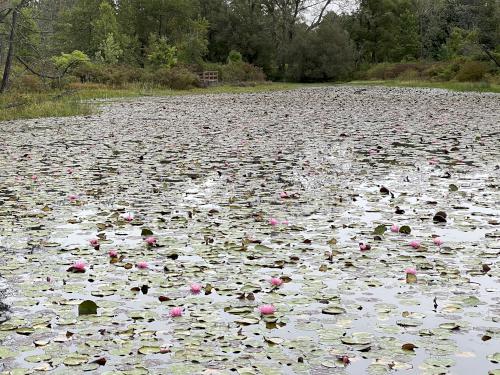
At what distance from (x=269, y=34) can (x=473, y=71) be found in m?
25.4

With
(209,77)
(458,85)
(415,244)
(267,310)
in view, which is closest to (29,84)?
(209,77)

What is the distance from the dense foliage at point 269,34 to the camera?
4788 cm

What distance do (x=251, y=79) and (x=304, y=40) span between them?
24.1ft

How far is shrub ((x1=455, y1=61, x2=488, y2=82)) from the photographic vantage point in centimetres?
3559

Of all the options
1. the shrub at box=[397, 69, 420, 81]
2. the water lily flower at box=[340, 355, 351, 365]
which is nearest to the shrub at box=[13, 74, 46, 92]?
the water lily flower at box=[340, 355, 351, 365]

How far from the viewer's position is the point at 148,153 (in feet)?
37.0

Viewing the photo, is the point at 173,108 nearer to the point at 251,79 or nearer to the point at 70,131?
the point at 70,131

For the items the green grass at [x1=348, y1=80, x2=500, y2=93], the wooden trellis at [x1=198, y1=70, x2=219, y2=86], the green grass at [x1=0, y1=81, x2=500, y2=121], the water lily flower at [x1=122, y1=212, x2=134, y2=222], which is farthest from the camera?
the wooden trellis at [x1=198, y1=70, x2=219, y2=86]

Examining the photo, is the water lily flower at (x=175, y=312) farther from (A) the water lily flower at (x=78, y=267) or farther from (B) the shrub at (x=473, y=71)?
(B) the shrub at (x=473, y=71)

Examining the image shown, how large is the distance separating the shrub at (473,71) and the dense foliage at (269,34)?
7028 millimetres

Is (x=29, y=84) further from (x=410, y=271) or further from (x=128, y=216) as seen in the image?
(x=410, y=271)

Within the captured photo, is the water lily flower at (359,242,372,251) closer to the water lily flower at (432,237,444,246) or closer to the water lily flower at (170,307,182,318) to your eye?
the water lily flower at (432,237,444,246)

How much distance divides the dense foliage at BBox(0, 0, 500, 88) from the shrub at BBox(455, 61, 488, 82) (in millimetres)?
7028

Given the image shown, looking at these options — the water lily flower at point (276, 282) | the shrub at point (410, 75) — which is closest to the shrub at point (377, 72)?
the shrub at point (410, 75)
